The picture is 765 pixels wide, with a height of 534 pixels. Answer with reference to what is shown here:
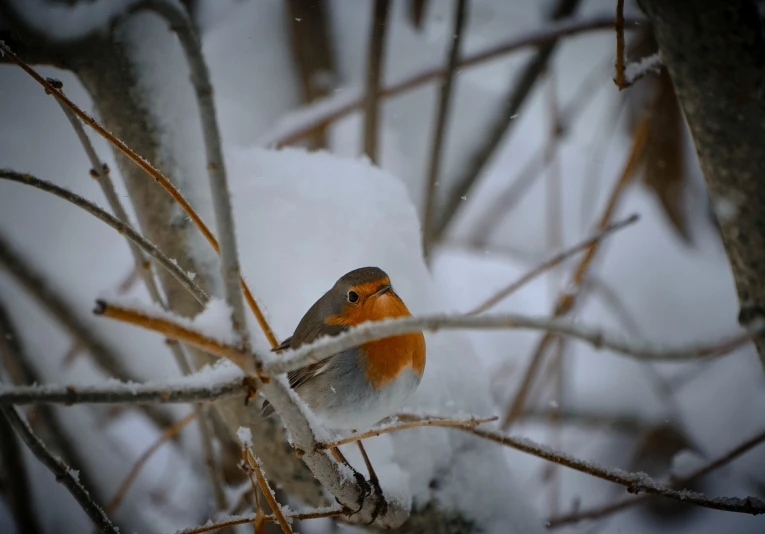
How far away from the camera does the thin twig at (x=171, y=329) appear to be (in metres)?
0.62

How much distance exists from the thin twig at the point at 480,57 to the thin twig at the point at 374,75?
0.34 feet

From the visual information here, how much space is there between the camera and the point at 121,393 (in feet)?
2.14

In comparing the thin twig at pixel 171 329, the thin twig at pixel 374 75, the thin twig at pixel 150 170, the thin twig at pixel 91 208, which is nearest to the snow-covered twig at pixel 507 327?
the thin twig at pixel 171 329

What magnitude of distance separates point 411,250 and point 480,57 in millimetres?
1525

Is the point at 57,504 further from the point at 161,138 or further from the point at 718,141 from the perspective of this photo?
the point at 718,141

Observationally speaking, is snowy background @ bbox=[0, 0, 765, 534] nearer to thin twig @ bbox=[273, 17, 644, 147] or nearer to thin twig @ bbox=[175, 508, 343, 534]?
thin twig @ bbox=[273, 17, 644, 147]

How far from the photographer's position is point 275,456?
4.98 feet

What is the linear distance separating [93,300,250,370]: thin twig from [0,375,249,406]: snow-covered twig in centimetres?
4

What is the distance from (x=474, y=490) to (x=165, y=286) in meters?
1.02

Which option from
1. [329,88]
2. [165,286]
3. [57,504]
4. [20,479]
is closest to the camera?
[165,286]

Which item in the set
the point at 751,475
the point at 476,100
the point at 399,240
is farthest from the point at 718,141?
the point at 476,100

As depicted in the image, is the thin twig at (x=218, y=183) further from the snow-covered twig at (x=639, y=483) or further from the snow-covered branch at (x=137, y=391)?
the snow-covered twig at (x=639, y=483)

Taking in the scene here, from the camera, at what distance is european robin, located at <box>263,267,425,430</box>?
4.11 feet

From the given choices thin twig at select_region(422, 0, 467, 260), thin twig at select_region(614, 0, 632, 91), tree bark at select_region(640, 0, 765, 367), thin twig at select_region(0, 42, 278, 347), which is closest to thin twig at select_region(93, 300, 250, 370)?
thin twig at select_region(0, 42, 278, 347)
